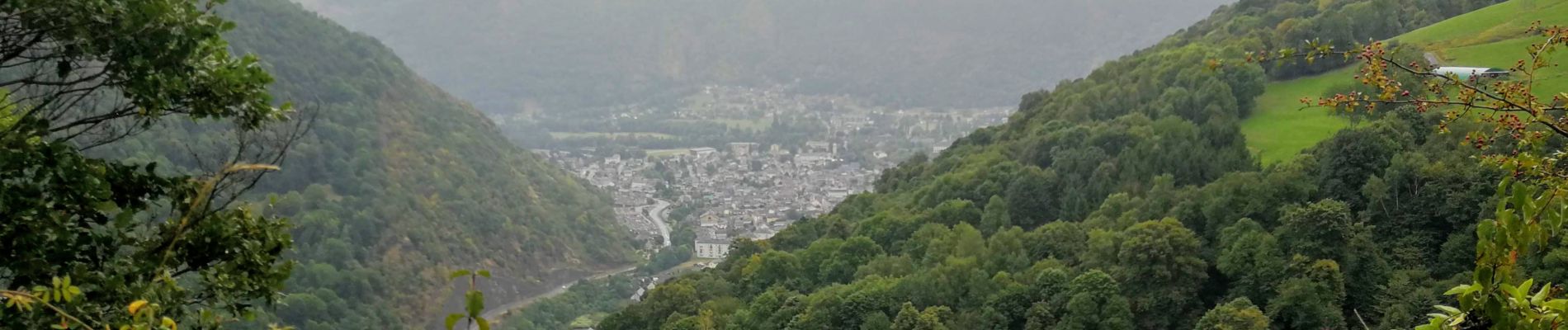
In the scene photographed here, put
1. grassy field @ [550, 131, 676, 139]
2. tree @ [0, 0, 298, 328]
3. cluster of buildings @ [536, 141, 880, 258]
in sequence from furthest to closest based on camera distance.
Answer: grassy field @ [550, 131, 676, 139], cluster of buildings @ [536, 141, 880, 258], tree @ [0, 0, 298, 328]

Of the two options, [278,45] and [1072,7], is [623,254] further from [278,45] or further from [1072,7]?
[1072,7]

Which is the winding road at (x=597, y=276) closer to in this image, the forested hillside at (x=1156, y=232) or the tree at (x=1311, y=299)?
the forested hillside at (x=1156, y=232)

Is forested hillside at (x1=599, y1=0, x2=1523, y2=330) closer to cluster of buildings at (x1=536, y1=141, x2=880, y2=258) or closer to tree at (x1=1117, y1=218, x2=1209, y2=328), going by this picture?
tree at (x1=1117, y1=218, x2=1209, y2=328)

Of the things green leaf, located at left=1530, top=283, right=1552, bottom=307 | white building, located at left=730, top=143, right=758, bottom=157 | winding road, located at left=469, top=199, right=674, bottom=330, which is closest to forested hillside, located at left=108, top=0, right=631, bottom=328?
winding road, located at left=469, top=199, right=674, bottom=330

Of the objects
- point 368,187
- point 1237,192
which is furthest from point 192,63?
point 368,187

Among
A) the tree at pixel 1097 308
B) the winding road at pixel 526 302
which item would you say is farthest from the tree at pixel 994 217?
the winding road at pixel 526 302

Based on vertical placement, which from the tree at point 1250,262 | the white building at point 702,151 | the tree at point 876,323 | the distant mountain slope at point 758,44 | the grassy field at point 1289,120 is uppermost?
the distant mountain slope at point 758,44

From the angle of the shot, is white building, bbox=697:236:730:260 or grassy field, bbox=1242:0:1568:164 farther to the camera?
white building, bbox=697:236:730:260
